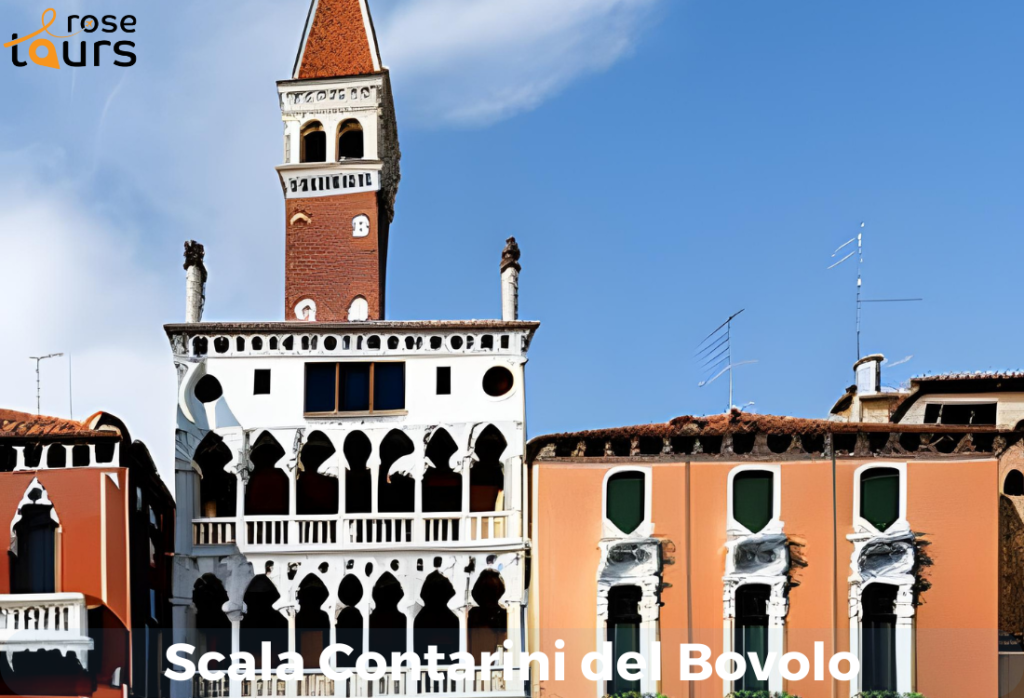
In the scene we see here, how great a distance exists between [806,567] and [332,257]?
15.4m

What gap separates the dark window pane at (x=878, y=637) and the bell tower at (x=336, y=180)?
15076mm

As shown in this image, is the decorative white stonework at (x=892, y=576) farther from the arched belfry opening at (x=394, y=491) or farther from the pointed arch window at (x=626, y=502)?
the arched belfry opening at (x=394, y=491)

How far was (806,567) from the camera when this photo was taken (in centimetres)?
3541

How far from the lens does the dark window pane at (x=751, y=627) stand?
3516 cm

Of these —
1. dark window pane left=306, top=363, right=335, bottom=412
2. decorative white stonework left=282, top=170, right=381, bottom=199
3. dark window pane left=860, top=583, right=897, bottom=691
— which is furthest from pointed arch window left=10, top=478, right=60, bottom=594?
dark window pane left=860, top=583, right=897, bottom=691

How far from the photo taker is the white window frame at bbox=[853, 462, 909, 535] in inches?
1395

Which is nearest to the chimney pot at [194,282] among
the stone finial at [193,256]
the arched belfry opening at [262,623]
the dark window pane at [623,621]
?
the stone finial at [193,256]

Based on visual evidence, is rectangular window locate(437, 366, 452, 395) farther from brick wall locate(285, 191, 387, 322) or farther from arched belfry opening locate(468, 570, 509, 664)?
arched belfry opening locate(468, 570, 509, 664)

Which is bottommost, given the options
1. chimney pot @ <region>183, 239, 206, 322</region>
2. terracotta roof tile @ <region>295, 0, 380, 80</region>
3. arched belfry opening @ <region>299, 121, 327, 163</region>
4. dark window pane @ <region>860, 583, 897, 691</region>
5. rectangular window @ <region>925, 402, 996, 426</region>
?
dark window pane @ <region>860, 583, 897, 691</region>

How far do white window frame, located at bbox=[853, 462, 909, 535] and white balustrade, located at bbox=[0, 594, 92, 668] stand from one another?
17.4 metres

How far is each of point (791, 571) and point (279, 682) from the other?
12.3 metres

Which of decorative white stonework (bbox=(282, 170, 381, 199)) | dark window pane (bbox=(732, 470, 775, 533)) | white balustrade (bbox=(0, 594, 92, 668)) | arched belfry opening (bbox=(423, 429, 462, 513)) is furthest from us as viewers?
decorative white stonework (bbox=(282, 170, 381, 199))

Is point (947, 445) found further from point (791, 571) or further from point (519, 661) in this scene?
point (519, 661)

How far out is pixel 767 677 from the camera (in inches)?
1378
